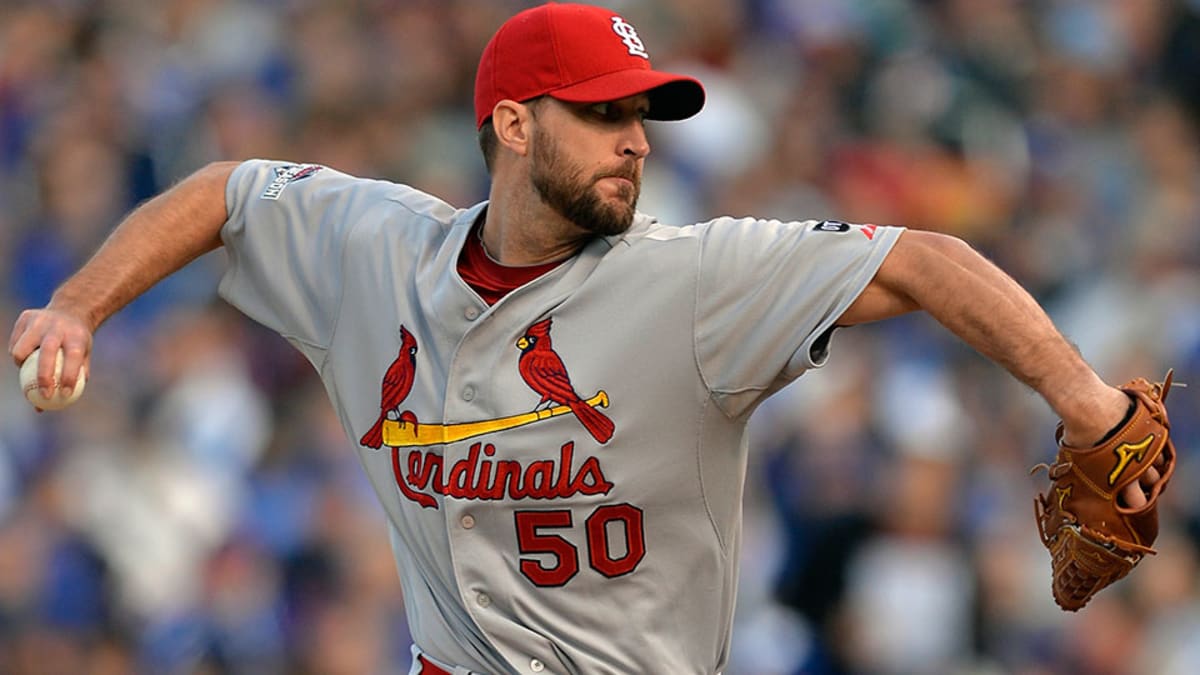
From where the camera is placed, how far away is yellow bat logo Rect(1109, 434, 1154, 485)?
3.08m

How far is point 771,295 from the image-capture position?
3250 mm

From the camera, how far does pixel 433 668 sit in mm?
3594

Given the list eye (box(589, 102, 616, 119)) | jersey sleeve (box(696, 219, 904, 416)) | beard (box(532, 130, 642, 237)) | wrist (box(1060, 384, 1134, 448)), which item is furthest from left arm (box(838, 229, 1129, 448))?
eye (box(589, 102, 616, 119))

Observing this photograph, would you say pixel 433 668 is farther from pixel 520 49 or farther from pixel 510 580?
pixel 520 49

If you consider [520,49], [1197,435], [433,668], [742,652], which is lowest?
[742,652]

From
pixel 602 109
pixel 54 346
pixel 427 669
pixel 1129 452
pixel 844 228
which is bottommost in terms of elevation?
pixel 427 669

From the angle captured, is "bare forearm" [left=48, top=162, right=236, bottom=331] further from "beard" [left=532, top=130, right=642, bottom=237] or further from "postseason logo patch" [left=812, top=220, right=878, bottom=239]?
"postseason logo patch" [left=812, top=220, right=878, bottom=239]

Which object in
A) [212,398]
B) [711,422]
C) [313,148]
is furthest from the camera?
[313,148]

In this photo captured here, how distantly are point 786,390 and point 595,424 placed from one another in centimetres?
373

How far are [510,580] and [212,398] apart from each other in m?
4.45

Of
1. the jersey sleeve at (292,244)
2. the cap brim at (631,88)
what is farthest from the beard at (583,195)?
the jersey sleeve at (292,244)

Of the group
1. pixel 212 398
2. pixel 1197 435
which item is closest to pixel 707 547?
pixel 1197 435

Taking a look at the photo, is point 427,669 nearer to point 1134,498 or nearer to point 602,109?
point 602,109

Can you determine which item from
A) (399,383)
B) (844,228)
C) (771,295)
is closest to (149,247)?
(399,383)
